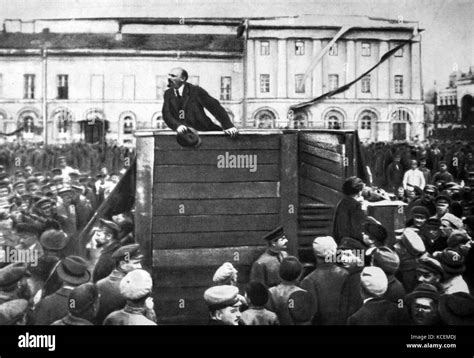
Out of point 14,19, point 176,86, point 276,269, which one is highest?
point 14,19

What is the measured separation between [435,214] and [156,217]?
234 cm

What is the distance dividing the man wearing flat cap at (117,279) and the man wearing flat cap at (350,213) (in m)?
1.62

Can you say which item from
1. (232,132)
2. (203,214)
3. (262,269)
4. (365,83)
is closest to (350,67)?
(365,83)

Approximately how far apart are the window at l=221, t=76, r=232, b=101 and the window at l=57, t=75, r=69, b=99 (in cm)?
131

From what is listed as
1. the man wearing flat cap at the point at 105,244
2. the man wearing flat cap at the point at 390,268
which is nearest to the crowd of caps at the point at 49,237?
the man wearing flat cap at the point at 105,244

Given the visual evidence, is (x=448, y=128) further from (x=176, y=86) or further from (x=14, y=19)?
(x=14, y=19)

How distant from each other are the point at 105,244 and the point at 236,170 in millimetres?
1211

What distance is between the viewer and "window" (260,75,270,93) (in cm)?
585

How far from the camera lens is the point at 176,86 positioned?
5.59 metres

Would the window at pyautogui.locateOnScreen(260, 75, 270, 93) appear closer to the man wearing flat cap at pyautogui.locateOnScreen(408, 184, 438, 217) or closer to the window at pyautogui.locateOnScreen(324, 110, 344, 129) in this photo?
the window at pyautogui.locateOnScreen(324, 110, 344, 129)

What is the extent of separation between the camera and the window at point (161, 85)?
5629mm

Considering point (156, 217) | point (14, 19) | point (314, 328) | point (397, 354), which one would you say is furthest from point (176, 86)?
point (397, 354)

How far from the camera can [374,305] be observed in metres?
5.44

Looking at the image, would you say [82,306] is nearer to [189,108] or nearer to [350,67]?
[189,108]
